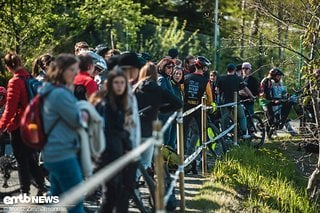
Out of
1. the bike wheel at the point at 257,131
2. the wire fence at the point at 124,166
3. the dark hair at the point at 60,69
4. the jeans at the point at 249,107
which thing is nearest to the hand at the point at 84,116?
the dark hair at the point at 60,69

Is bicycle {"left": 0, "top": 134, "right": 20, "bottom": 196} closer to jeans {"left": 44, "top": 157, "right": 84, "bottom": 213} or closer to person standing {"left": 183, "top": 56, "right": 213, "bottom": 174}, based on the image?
jeans {"left": 44, "top": 157, "right": 84, "bottom": 213}

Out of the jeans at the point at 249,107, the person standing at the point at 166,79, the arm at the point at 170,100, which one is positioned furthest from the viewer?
the jeans at the point at 249,107

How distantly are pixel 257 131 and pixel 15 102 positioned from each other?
7.68 m

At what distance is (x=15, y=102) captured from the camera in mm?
7492

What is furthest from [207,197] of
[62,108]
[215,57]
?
[215,57]

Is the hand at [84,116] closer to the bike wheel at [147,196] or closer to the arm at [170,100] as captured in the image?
the bike wheel at [147,196]

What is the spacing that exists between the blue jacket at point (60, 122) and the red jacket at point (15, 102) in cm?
170

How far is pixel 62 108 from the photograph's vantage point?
5.73 m

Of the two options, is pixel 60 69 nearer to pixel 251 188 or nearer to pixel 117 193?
pixel 117 193

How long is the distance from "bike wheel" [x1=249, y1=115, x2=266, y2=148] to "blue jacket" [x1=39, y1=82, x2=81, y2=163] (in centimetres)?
809

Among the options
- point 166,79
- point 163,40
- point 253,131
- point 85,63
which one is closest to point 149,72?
point 85,63

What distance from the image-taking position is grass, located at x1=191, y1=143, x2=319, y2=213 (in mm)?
8890

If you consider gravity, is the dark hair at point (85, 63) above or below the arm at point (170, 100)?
above

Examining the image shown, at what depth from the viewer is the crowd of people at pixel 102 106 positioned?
5.81 m
